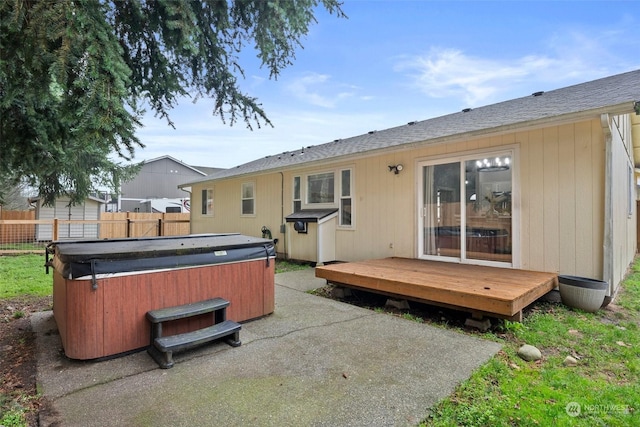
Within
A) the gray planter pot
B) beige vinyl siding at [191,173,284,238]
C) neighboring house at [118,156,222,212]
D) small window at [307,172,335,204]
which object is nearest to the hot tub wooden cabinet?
the gray planter pot

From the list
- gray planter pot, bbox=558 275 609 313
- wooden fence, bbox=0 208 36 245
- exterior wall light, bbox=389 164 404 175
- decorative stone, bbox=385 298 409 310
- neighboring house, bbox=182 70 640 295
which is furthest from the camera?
wooden fence, bbox=0 208 36 245

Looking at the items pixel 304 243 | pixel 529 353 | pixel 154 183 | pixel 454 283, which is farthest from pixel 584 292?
pixel 154 183

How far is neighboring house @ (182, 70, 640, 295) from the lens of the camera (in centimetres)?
407

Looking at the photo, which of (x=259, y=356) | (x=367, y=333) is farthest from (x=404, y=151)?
(x=259, y=356)

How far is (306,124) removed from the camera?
13180 mm

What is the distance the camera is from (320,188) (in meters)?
7.78

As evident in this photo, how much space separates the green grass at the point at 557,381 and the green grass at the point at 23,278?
20.5 feet

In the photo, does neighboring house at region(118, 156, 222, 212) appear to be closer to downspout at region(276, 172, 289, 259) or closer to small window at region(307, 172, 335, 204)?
downspout at region(276, 172, 289, 259)

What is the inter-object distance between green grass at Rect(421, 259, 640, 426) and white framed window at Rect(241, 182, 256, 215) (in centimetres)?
778

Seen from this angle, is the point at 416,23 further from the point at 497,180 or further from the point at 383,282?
the point at 383,282

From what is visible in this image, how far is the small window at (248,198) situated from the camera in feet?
32.2

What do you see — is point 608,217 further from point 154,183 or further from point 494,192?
point 154,183

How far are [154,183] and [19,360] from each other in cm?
2467

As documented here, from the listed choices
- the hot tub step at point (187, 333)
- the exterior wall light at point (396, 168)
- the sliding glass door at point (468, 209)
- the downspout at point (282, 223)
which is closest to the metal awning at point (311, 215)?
the downspout at point (282, 223)
